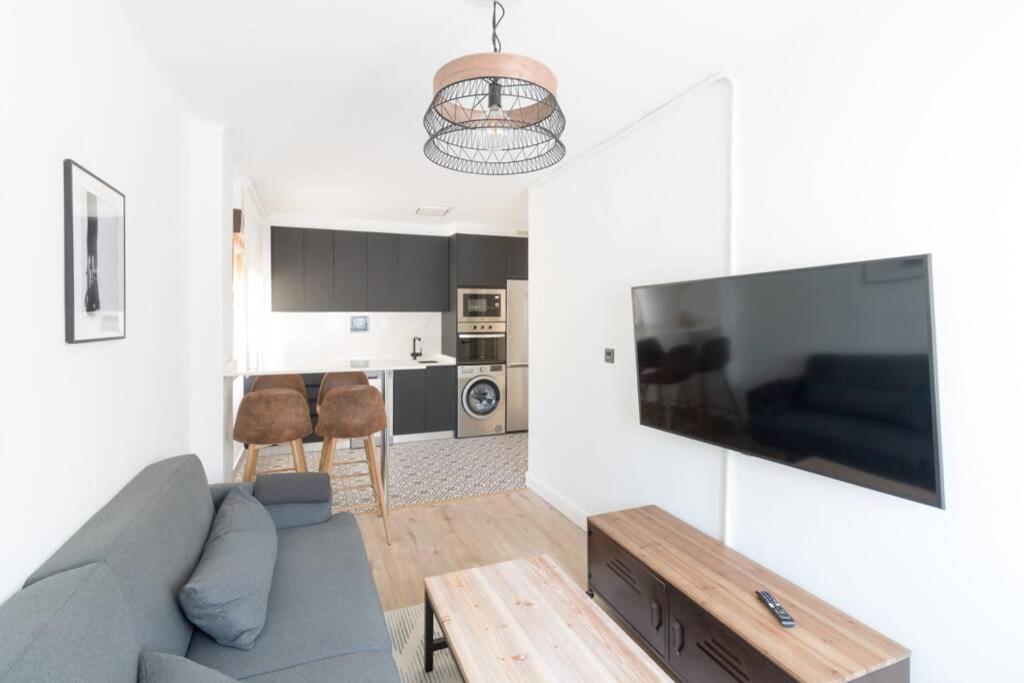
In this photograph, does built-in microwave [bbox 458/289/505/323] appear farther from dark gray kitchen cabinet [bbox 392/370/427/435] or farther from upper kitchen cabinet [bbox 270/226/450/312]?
dark gray kitchen cabinet [bbox 392/370/427/435]

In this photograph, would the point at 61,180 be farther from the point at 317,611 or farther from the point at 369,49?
the point at 317,611

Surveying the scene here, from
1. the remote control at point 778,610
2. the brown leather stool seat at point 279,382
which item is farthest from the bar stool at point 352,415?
the remote control at point 778,610

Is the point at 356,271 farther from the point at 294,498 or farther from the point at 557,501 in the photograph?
the point at 294,498

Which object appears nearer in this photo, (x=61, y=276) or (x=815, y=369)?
(x=61, y=276)

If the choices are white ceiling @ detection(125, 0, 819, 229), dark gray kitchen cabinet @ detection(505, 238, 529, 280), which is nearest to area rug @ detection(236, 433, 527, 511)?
dark gray kitchen cabinet @ detection(505, 238, 529, 280)

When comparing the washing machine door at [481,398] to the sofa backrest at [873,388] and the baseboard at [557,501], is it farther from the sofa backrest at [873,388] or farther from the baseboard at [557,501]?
the sofa backrest at [873,388]

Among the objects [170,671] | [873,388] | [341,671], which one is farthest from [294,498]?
[873,388]

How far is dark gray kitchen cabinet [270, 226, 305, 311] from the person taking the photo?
16.8ft

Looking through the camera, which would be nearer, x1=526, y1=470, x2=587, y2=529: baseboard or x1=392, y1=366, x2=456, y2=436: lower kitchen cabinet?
x1=526, y1=470, x2=587, y2=529: baseboard

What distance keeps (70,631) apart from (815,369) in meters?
2.06

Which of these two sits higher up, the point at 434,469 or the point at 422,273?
the point at 422,273

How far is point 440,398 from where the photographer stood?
18.1ft

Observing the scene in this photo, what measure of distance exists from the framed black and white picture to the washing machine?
157 inches

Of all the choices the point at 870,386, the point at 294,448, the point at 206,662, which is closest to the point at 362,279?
the point at 294,448
